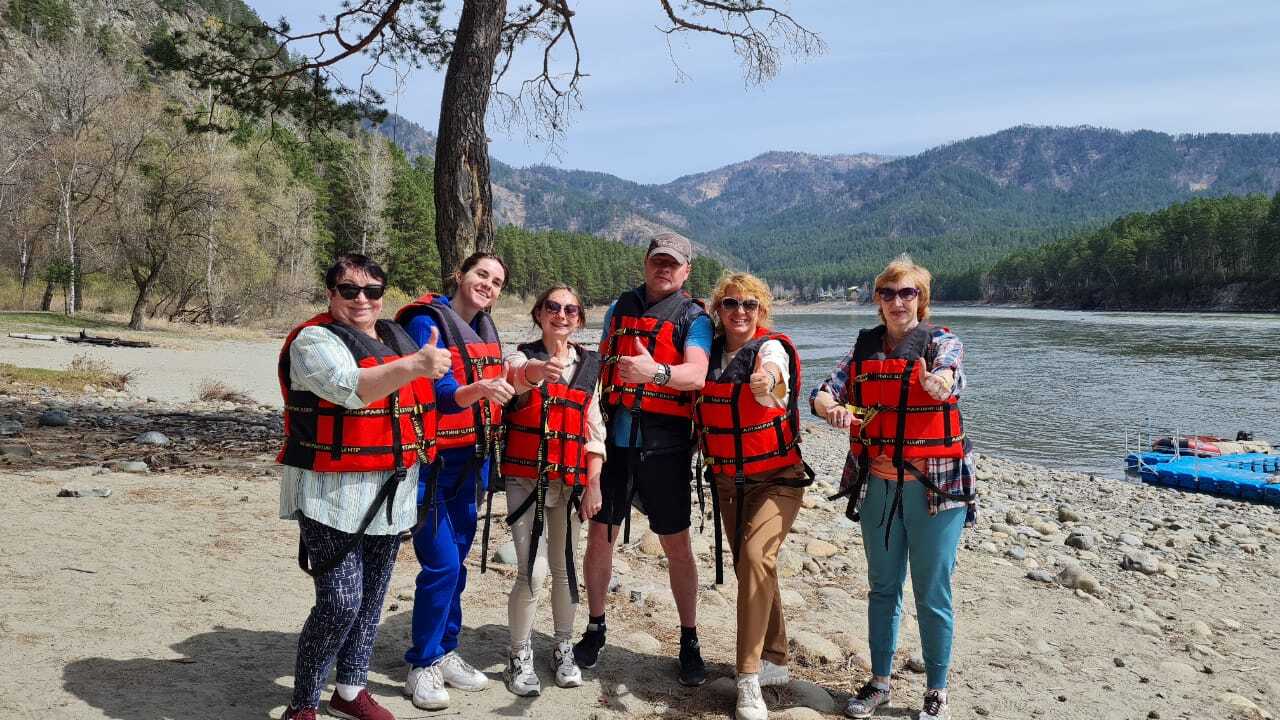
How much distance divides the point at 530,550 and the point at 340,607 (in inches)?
38.5

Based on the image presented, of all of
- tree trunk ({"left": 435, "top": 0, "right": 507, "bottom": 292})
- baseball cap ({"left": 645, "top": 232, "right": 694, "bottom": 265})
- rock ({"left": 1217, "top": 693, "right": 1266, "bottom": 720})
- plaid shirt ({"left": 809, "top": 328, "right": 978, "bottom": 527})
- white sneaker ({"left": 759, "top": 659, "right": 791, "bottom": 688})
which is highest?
tree trunk ({"left": 435, "top": 0, "right": 507, "bottom": 292})

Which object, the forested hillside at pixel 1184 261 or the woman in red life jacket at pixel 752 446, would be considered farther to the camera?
the forested hillside at pixel 1184 261

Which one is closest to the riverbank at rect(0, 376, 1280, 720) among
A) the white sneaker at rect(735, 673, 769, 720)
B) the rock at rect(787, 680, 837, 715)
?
Answer: the rock at rect(787, 680, 837, 715)

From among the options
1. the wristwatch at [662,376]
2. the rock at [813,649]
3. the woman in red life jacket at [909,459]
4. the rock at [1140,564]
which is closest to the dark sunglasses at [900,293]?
the woman in red life jacket at [909,459]

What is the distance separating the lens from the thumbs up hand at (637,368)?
13.0ft

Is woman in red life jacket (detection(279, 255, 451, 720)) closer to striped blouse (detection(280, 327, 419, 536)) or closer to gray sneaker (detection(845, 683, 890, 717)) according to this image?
striped blouse (detection(280, 327, 419, 536))

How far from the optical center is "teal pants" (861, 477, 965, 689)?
3.98 metres

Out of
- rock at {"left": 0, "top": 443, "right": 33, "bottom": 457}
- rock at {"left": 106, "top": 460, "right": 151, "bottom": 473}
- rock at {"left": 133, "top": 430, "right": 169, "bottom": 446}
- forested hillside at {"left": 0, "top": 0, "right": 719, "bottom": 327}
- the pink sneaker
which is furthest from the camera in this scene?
forested hillside at {"left": 0, "top": 0, "right": 719, "bottom": 327}

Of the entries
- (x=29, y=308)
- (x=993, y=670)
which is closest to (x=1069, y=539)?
(x=993, y=670)

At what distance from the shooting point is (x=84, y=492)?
280 inches

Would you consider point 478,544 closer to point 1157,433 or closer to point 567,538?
point 567,538

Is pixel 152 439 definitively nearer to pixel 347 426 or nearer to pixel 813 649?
pixel 347 426

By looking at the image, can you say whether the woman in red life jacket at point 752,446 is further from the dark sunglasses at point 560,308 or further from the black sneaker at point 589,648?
the black sneaker at point 589,648

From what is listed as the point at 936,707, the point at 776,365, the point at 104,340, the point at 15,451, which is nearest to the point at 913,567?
the point at 936,707
